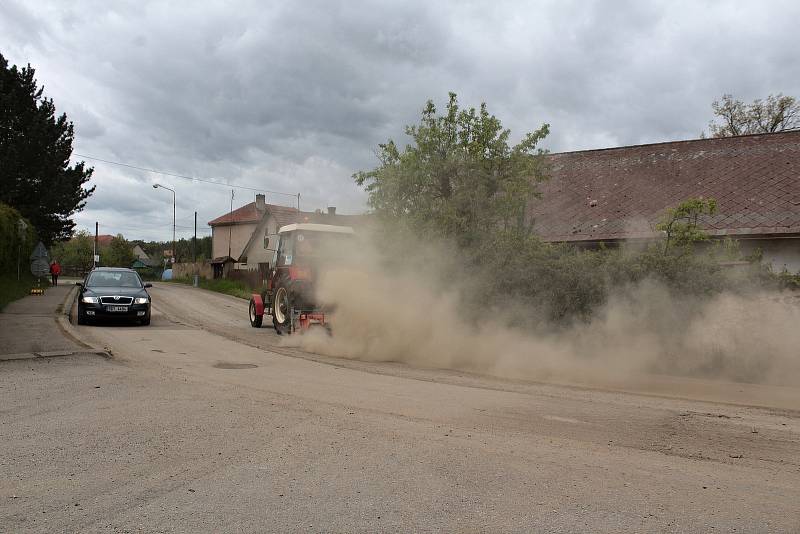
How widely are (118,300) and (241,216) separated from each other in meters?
48.8

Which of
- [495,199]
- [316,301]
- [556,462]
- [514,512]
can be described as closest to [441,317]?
[316,301]

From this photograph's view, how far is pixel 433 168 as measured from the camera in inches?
601

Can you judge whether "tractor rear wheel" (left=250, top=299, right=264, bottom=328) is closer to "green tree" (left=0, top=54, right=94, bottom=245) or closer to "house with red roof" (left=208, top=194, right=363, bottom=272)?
"green tree" (left=0, top=54, right=94, bottom=245)

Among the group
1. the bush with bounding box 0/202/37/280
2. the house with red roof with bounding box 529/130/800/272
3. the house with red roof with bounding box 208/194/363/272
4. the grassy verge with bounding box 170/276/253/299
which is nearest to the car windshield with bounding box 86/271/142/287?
the bush with bounding box 0/202/37/280

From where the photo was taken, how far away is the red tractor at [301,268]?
527 inches

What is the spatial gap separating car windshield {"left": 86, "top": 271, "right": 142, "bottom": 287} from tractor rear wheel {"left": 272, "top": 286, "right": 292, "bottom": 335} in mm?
5228

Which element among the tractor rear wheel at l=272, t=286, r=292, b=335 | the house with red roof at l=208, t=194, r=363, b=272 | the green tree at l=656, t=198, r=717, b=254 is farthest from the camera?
the house with red roof at l=208, t=194, r=363, b=272

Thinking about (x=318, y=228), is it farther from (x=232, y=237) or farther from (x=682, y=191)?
(x=232, y=237)

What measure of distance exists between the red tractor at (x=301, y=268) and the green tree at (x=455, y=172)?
1.63 metres

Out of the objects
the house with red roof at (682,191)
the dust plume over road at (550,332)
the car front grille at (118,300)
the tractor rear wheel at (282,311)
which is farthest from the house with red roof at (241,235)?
the dust plume over road at (550,332)

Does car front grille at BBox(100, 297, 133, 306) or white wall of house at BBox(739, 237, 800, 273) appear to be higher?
white wall of house at BBox(739, 237, 800, 273)

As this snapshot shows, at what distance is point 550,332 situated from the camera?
35.8 feet

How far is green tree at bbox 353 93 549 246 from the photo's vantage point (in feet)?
48.4

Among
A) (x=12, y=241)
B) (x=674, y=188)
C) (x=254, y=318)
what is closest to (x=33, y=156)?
(x=12, y=241)
